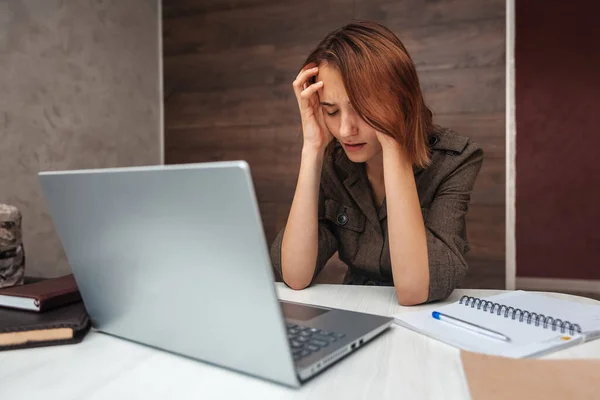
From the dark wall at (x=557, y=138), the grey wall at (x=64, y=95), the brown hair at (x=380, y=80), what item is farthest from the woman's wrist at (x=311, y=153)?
the dark wall at (x=557, y=138)

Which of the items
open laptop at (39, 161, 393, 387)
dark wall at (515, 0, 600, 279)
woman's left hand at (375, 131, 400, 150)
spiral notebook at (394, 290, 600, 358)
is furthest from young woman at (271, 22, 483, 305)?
dark wall at (515, 0, 600, 279)

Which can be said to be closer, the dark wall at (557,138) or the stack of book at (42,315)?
the stack of book at (42,315)

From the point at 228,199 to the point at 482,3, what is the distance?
2.15 m

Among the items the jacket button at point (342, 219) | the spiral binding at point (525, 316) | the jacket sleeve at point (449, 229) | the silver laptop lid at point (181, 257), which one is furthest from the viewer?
the jacket button at point (342, 219)

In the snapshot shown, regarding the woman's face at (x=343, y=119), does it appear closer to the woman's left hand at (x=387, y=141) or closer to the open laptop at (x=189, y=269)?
the woman's left hand at (x=387, y=141)

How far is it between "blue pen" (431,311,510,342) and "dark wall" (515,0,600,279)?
2164mm

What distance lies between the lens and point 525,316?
73 centimetres

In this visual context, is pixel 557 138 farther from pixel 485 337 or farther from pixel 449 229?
pixel 485 337

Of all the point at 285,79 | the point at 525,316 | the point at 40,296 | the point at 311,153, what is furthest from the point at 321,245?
the point at 285,79

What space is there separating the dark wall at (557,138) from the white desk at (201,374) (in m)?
2.22

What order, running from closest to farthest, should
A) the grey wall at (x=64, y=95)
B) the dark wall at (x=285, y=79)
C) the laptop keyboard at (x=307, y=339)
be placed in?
1. the laptop keyboard at (x=307, y=339)
2. the grey wall at (x=64, y=95)
3. the dark wall at (x=285, y=79)

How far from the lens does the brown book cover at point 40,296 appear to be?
28.4 inches

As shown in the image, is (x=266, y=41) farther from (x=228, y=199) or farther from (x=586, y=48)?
(x=228, y=199)

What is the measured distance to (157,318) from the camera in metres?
0.59
